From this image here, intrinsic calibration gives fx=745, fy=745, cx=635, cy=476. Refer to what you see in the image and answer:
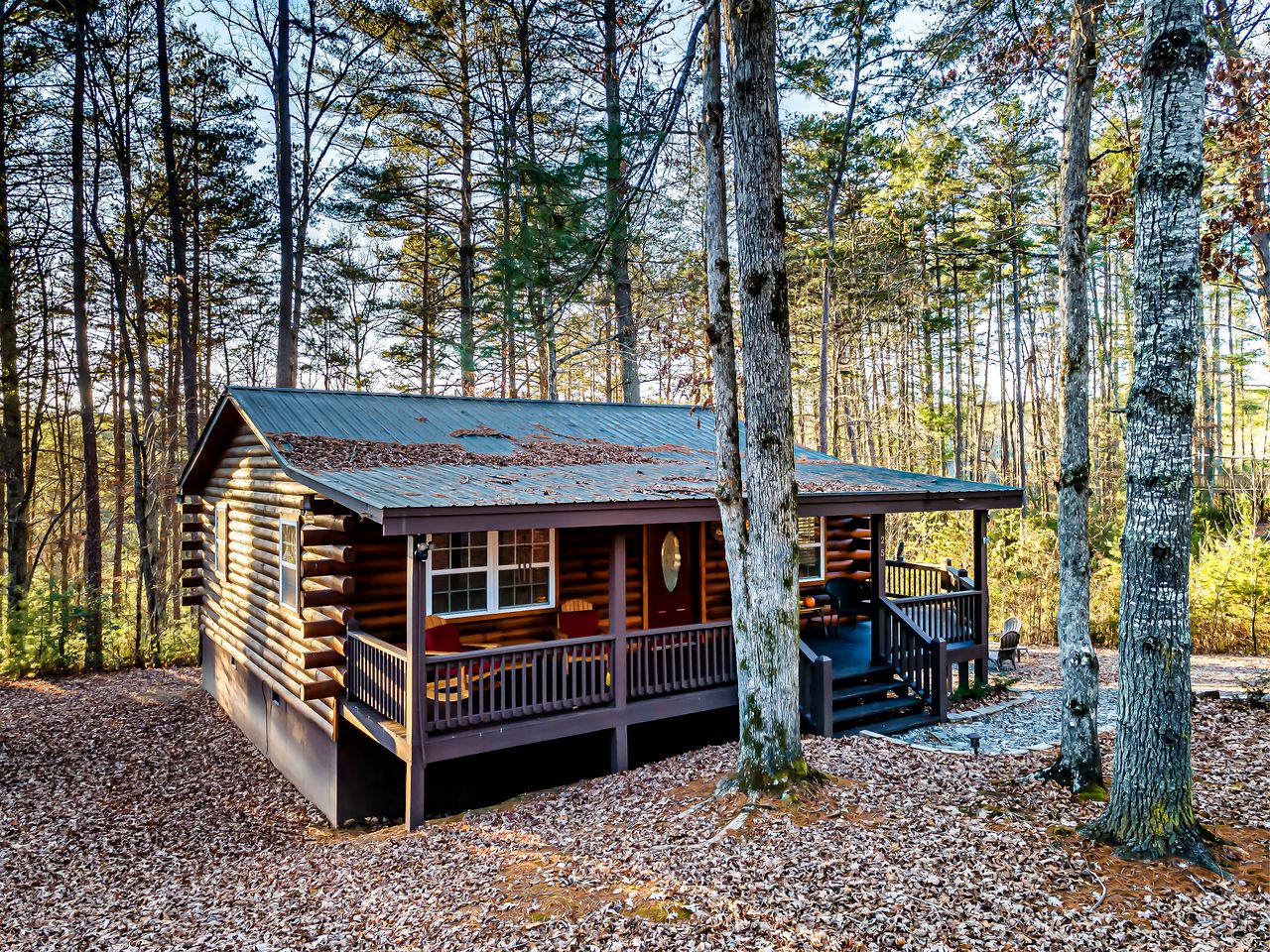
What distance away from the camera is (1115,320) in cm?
3003

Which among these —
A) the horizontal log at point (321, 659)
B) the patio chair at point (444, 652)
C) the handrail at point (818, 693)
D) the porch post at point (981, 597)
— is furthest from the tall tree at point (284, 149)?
the porch post at point (981, 597)

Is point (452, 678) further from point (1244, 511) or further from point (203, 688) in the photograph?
point (1244, 511)

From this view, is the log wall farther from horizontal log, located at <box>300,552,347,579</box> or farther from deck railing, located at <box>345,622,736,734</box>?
deck railing, located at <box>345,622,736,734</box>

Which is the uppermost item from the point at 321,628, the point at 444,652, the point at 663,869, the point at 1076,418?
the point at 1076,418

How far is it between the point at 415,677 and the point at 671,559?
15.7 feet

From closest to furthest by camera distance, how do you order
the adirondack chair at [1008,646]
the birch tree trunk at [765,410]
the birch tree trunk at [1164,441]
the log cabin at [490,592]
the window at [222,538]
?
the birch tree trunk at [1164,441] → the birch tree trunk at [765,410] → the log cabin at [490,592] → the window at [222,538] → the adirondack chair at [1008,646]

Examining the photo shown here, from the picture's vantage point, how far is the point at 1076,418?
21.0 feet

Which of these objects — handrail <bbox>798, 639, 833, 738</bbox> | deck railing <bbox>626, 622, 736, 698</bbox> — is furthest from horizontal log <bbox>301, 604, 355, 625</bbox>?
handrail <bbox>798, 639, 833, 738</bbox>

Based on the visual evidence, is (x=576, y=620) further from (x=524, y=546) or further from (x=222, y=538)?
(x=222, y=538)

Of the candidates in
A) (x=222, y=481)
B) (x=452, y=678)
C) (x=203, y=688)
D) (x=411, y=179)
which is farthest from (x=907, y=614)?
(x=411, y=179)

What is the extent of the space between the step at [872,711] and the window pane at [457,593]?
184 inches

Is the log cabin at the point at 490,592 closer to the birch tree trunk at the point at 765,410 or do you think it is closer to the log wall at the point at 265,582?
the log wall at the point at 265,582

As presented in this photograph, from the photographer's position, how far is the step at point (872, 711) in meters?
9.13

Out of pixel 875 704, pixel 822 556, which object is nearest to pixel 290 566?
pixel 875 704
